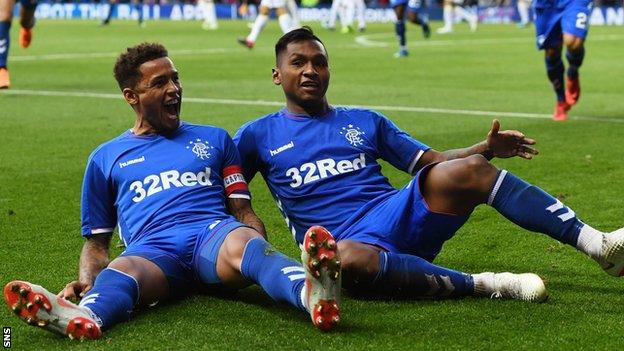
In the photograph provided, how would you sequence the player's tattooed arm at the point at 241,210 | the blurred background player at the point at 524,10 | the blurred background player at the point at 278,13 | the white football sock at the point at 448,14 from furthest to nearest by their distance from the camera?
1. the blurred background player at the point at 524,10
2. the white football sock at the point at 448,14
3. the blurred background player at the point at 278,13
4. the player's tattooed arm at the point at 241,210

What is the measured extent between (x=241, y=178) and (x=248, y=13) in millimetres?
43549

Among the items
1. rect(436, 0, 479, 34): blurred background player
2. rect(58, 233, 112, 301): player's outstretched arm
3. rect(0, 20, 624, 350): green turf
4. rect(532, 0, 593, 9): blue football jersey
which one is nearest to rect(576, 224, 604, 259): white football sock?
rect(0, 20, 624, 350): green turf

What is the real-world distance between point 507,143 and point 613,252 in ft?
2.30

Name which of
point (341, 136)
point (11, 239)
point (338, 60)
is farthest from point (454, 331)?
point (338, 60)

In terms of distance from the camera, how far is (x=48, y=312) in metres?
4.62

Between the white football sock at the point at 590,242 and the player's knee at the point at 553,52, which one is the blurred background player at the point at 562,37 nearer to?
the player's knee at the point at 553,52

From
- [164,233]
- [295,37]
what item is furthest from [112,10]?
[164,233]

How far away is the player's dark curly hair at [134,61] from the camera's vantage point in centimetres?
583

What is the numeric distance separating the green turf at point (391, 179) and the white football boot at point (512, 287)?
0.06m

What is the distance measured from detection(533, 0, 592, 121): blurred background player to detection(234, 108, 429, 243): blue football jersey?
7.26 metres

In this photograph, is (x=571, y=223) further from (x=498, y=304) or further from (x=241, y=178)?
(x=241, y=178)

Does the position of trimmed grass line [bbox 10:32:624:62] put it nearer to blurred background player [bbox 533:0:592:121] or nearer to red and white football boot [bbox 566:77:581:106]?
blurred background player [bbox 533:0:592:121]

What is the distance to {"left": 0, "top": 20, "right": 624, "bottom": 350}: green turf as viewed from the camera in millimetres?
4793

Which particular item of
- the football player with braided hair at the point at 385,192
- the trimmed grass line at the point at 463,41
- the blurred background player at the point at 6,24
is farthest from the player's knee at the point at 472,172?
the trimmed grass line at the point at 463,41
